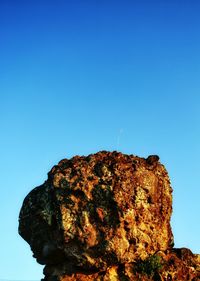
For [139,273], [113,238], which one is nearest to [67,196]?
[113,238]

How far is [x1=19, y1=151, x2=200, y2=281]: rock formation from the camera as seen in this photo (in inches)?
1025

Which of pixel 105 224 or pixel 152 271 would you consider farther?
pixel 152 271

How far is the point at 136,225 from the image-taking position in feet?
87.7

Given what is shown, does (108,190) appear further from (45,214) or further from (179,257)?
(179,257)

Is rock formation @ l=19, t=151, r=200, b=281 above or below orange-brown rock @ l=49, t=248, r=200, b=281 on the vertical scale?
above

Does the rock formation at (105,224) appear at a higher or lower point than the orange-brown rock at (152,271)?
higher

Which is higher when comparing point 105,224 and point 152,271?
point 105,224

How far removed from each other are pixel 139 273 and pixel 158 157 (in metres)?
7.31

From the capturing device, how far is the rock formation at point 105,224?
2605cm

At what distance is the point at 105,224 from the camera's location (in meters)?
26.2

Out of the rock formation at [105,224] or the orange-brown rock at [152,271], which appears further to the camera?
the orange-brown rock at [152,271]

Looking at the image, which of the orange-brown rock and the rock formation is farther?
the orange-brown rock

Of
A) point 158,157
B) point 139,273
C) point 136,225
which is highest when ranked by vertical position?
point 158,157

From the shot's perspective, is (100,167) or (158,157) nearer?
(100,167)
